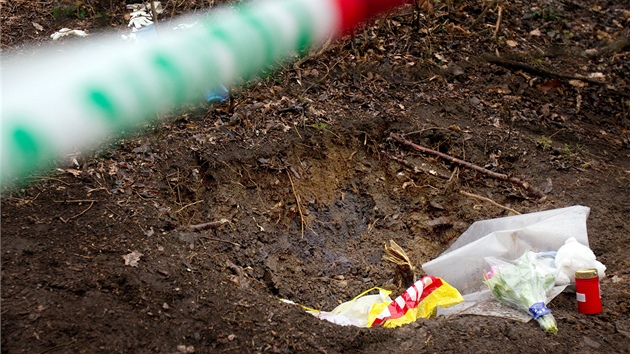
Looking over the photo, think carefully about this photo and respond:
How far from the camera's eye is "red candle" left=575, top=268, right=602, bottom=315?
2.99 m

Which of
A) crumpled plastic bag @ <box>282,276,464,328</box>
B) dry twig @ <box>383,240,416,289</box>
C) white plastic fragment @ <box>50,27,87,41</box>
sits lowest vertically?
dry twig @ <box>383,240,416,289</box>

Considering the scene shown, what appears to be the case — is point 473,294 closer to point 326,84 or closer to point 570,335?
point 570,335

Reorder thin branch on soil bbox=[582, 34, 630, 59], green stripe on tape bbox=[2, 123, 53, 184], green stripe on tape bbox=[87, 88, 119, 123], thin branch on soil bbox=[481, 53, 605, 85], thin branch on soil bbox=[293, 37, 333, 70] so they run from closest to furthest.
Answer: green stripe on tape bbox=[2, 123, 53, 184], green stripe on tape bbox=[87, 88, 119, 123], thin branch on soil bbox=[293, 37, 333, 70], thin branch on soil bbox=[481, 53, 605, 85], thin branch on soil bbox=[582, 34, 630, 59]

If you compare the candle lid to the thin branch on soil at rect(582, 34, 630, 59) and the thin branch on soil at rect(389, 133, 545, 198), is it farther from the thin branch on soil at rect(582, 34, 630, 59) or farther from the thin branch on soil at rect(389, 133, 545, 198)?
the thin branch on soil at rect(582, 34, 630, 59)

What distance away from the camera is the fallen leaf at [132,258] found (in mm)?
2863

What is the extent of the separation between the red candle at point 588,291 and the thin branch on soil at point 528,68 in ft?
7.83

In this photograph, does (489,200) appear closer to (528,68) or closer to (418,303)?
(418,303)

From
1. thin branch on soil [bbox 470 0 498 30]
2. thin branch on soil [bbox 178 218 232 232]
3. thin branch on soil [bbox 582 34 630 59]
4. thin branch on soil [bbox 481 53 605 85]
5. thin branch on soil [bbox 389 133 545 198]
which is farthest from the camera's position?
thin branch on soil [bbox 582 34 630 59]

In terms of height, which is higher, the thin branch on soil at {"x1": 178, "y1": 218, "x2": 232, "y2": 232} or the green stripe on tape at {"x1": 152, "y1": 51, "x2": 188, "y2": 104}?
the green stripe on tape at {"x1": 152, "y1": 51, "x2": 188, "y2": 104}

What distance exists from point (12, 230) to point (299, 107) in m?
1.99

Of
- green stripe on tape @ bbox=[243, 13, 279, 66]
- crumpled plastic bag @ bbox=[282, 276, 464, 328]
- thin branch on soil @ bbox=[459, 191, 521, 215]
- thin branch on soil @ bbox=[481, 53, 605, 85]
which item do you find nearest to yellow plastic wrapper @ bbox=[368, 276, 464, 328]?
crumpled plastic bag @ bbox=[282, 276, 464, 328]

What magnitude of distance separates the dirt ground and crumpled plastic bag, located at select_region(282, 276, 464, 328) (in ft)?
0.50

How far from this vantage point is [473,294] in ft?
10.5

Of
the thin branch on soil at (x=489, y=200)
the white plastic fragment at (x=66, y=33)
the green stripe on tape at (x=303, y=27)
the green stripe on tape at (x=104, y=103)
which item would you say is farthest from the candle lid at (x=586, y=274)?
the white plastic fragment at (x=66, y=33)
